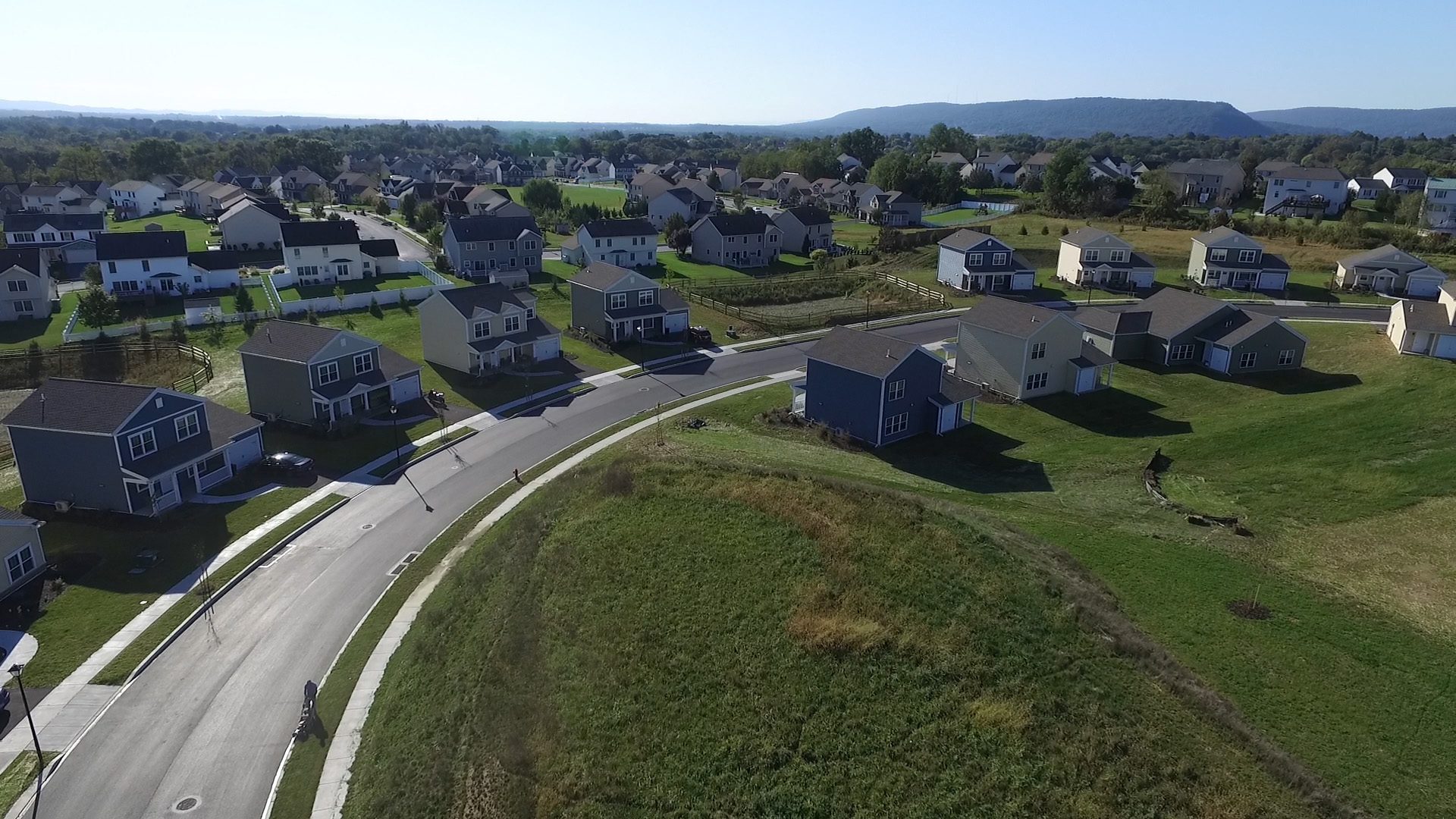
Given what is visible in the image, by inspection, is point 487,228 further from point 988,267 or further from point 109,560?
point 109,560

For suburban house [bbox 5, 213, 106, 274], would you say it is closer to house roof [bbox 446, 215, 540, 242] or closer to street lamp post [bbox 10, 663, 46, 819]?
house roof [bbox 446, 215, 540, 242]

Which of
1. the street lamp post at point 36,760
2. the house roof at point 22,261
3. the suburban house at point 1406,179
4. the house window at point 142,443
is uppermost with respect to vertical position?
the suburban house at point 1406,179

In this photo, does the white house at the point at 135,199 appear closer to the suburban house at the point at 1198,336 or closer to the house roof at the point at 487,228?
the house roof at the point at 487,228

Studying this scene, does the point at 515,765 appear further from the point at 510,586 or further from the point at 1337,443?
the point at 1337,443

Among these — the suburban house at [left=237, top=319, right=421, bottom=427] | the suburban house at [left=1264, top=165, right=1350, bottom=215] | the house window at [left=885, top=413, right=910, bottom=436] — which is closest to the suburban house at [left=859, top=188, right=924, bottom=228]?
the suburban house at [left=1264, top=165, right=1350, bottom=215]

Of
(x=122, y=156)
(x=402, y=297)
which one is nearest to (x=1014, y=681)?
(x=402, y=297)

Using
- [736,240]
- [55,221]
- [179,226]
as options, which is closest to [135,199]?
[179,226]

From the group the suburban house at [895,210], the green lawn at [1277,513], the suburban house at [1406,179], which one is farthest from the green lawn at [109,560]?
the suburban house at [1406,179]
